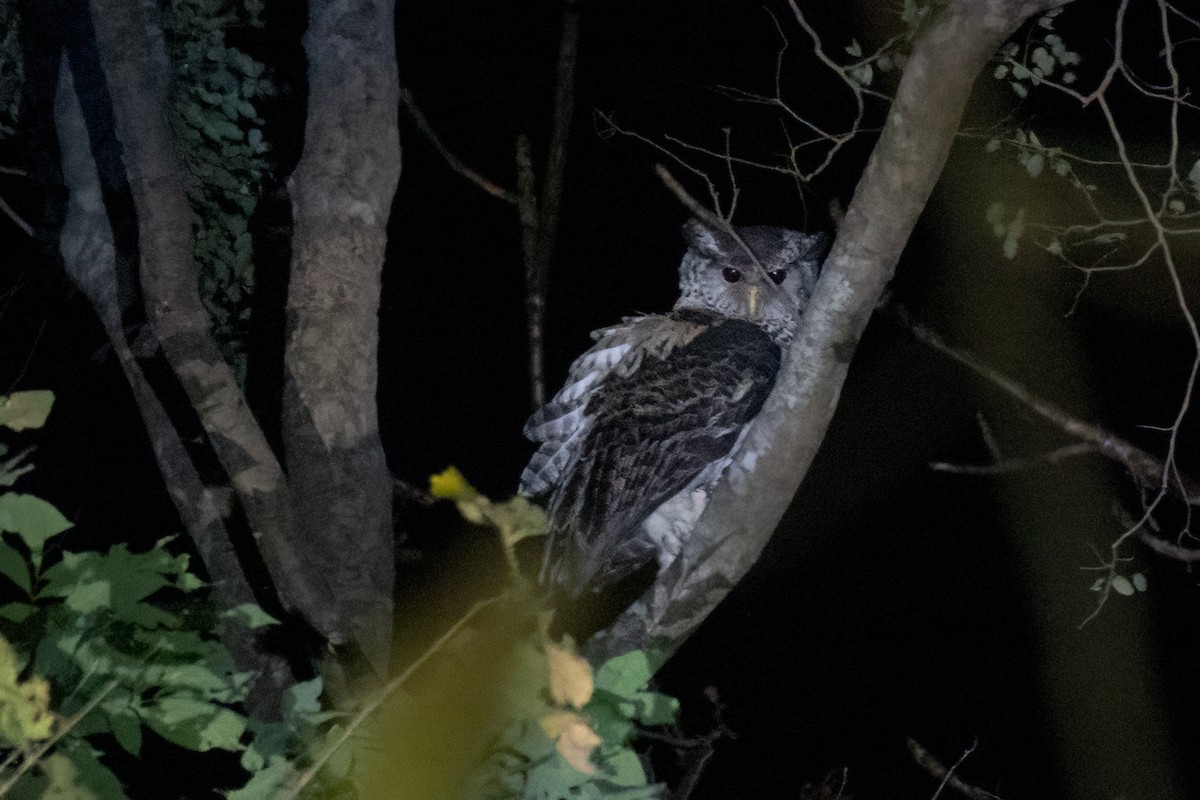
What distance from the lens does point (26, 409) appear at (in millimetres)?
1154

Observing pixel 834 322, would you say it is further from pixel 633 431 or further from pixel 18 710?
pixel 18 710

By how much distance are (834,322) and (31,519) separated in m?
1.32

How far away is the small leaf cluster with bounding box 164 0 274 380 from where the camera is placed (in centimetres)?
246

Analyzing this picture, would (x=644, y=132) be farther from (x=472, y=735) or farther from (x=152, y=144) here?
(x=472, y=735)

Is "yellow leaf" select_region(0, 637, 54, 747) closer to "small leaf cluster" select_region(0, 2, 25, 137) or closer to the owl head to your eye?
"small leaf cluster" select_region(0, 2, 25, 137)

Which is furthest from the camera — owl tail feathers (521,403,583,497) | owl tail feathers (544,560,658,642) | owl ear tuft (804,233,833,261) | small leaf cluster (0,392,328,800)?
owl ear tuft (804,233,833,261)

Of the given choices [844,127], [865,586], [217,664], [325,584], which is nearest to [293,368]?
[325,584]

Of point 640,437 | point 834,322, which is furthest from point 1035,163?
point 640,437

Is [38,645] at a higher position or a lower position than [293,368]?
lower

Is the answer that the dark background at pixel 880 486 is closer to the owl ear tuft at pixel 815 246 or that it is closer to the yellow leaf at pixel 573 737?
the owl ear tuft at pixel 815 246

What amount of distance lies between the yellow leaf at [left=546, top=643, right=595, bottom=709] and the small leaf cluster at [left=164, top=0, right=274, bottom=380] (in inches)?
75.5

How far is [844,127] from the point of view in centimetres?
458

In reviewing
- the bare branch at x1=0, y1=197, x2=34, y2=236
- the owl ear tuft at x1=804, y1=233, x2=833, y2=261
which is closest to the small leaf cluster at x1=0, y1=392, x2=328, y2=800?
the bare branch at x1=0, y1=197, x2=34, y2=236

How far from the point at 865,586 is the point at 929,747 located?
2.70 ft
